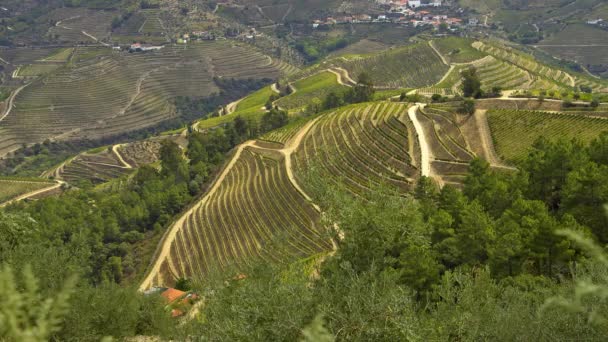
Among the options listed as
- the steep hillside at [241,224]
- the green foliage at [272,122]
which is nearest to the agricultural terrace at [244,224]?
the steep hillside at [241,224]

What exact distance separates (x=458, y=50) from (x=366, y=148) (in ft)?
257

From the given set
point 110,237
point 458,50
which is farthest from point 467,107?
point 458,50

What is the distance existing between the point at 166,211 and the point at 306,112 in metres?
38.8

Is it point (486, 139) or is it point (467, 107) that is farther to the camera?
point (467, 107)

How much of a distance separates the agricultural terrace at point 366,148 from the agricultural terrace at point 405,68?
55513 millimetres

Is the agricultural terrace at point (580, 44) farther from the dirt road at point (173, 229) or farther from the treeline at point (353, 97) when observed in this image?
the dirt road at point (173, 229)

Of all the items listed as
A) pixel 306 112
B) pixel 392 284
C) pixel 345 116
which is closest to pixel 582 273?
pixel 392 284

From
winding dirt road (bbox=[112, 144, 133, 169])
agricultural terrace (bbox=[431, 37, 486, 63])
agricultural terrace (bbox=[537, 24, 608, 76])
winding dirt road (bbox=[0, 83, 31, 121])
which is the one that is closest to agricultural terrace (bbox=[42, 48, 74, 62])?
winding dirt road (bbox=[0, 83, 31, 121])

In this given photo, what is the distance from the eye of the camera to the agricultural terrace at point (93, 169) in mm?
113312

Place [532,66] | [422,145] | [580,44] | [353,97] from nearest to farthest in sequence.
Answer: [422,145] → [353,97] → [532,66] → [580,44]

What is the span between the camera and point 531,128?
52781 millimetres

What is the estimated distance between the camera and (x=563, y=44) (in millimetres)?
174500

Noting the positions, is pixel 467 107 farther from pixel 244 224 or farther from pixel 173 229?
pixel 173 229

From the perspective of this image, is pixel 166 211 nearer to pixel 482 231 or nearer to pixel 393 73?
pixel 482 231
